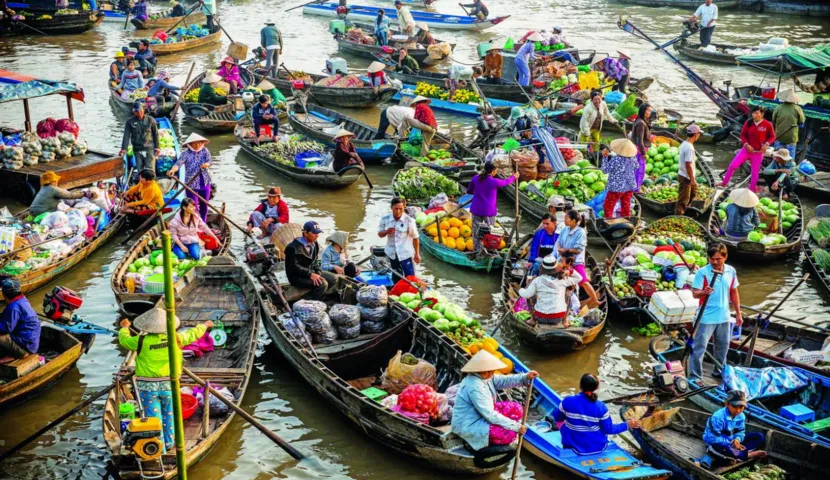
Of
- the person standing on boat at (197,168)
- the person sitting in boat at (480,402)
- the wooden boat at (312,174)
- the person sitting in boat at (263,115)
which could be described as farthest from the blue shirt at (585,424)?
the person sitting in boat at (263,115)

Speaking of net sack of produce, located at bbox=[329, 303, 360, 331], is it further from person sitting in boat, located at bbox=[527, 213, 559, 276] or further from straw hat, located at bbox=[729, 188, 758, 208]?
straw hat, located at bbox=[729, 188, 758, 208]

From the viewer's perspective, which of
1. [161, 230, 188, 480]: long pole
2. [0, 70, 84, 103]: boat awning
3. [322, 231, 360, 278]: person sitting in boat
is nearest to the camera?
[161, 230, 188, 480]: long pole

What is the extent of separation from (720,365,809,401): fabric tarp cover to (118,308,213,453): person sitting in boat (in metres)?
5.75

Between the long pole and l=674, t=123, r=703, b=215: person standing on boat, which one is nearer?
the long pole

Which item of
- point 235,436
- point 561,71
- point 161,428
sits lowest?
point 235,436

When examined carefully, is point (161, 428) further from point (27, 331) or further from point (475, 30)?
point (475, 30)

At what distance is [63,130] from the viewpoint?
16625mm

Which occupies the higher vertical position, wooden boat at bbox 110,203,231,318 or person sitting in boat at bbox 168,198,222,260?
person sitting in boat at bbox 168,198,222,260

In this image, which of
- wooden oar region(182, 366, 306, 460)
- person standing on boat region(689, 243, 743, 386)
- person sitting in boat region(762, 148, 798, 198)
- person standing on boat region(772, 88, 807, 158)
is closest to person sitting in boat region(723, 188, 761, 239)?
person sitting in boat region(762, 148, 798, 198)

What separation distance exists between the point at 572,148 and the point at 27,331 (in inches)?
400

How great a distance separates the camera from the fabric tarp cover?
30.3 feet

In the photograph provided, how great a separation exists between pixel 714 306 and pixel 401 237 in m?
4.25

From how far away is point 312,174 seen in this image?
16.8 m

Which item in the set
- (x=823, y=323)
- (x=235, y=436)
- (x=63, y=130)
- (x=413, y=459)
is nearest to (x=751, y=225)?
(x=823, y=323)
